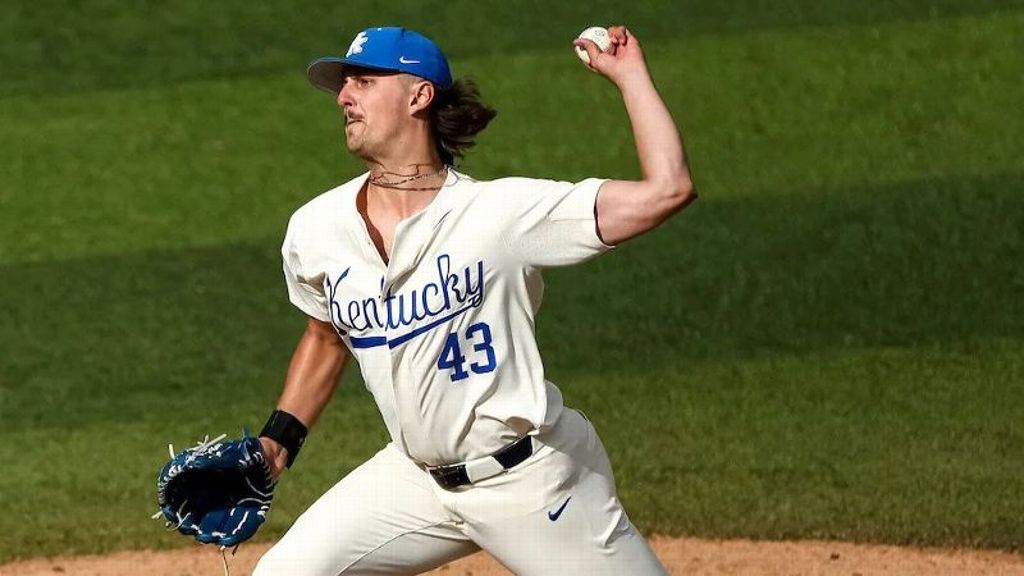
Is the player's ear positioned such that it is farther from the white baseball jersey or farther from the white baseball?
the white baseball

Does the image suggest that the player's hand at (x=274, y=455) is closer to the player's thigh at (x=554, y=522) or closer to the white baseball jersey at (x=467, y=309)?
the white baseball jersey at (x=467, y=309)

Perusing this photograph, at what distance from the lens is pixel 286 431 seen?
4.50 metres

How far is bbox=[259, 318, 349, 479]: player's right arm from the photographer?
453 centimetres

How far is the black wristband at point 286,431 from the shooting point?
4488mm

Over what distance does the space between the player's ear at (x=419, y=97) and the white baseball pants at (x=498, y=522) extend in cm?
83

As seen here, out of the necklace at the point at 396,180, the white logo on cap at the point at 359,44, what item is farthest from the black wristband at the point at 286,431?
the white logo on cap at the point at 359,44

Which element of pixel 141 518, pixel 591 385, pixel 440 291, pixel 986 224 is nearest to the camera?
pixel 440 291

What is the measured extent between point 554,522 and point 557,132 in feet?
21.9

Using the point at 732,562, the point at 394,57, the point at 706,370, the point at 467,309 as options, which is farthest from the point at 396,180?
the point at 706,370

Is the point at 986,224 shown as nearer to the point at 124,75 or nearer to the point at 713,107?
the point at 713,107

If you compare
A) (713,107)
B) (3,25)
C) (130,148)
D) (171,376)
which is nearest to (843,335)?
(713,107)

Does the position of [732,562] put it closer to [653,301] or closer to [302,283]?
[302,283]

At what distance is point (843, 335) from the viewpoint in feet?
28.3

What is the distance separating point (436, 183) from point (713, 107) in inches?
261
